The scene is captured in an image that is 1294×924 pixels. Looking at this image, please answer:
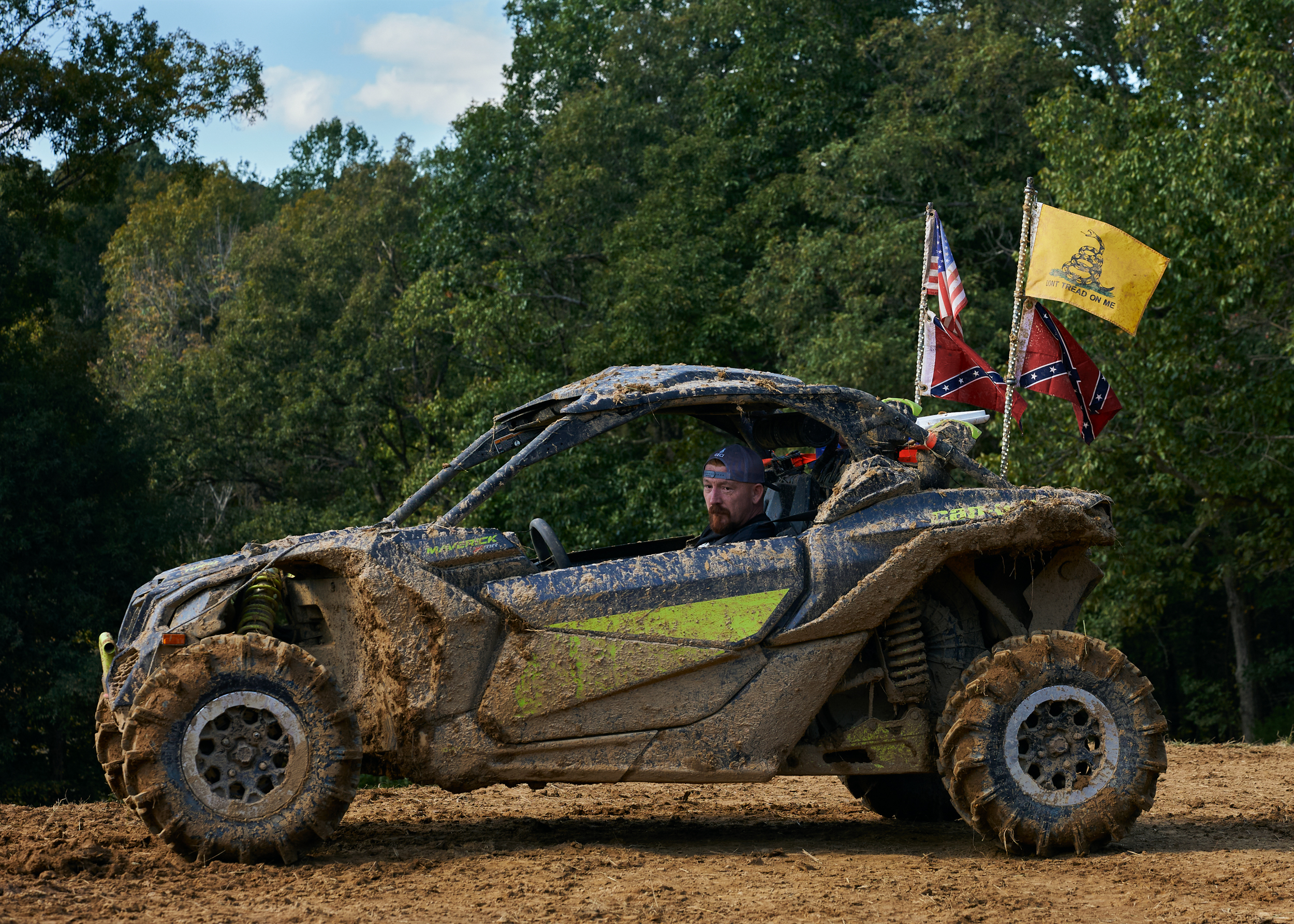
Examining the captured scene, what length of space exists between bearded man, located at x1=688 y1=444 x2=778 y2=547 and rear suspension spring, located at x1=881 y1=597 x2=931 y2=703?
0.74 metres

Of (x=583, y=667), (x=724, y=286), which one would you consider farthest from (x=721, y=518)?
(x=724, y=286)

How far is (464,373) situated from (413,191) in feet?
43.4

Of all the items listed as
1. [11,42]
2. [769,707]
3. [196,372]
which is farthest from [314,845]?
[196,372]

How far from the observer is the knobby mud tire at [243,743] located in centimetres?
556

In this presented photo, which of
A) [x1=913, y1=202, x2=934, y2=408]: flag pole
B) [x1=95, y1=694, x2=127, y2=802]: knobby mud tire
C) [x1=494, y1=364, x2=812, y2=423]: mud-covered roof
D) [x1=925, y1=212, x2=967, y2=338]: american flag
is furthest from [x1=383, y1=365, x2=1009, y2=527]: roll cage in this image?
[x1=925, y1=212, x2=967, y2=338]: american flag

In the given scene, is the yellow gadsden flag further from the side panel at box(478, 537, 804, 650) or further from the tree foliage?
the tree foliage

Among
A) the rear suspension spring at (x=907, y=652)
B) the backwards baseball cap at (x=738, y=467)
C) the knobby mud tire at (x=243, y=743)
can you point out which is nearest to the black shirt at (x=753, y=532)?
the backwards baseball cap at (x=738, y=467)

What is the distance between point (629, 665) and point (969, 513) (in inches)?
67.3

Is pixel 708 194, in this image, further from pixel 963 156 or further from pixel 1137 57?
pixel 1137 57

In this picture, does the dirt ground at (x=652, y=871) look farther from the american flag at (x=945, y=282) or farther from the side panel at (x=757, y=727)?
the american flag at (x=945, y=282)

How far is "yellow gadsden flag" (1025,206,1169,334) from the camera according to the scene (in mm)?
9758

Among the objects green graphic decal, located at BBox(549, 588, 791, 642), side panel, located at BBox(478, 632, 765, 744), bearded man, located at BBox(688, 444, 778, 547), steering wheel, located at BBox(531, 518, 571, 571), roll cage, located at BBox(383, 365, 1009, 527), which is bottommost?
side panel, located at BBox(478, 632, 765, 744)

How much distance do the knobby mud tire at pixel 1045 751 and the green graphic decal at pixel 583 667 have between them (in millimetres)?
1266

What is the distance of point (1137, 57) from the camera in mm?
25328
